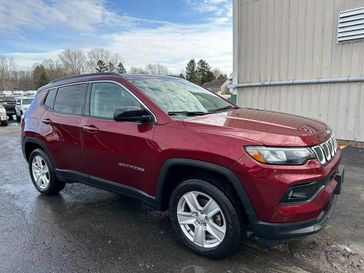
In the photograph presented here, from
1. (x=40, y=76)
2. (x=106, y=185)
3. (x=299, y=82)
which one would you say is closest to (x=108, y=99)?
(x=106, y=185)

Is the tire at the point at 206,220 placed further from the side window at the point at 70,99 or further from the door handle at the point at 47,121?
the door handle at the point at 47,121

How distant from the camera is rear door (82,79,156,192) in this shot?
309 cm

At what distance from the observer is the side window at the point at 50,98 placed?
446cm

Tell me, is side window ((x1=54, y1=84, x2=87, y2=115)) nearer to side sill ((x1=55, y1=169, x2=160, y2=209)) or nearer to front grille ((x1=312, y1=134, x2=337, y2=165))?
side sill ((x1=55, y1=169, x2=160, y2=209))

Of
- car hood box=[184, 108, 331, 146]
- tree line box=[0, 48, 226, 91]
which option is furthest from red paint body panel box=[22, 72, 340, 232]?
tree line box=[0, 48, 226, 91]

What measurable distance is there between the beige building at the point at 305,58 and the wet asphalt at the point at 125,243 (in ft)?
12.4

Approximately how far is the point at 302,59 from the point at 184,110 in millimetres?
6128

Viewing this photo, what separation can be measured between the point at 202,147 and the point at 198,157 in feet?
0.33

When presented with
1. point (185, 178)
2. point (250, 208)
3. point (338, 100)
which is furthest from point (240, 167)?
point (338, 100)

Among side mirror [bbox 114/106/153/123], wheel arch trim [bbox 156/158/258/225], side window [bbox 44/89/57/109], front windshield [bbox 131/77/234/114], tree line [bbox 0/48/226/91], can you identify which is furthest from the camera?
tree line [bbox 0/48/226/91]

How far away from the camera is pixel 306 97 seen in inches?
325

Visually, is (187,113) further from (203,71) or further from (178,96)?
(203,71)

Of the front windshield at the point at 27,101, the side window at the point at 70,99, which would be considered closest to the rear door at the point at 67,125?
the side window at the point at 70,99

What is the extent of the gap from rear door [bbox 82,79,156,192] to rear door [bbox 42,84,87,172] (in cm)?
17
